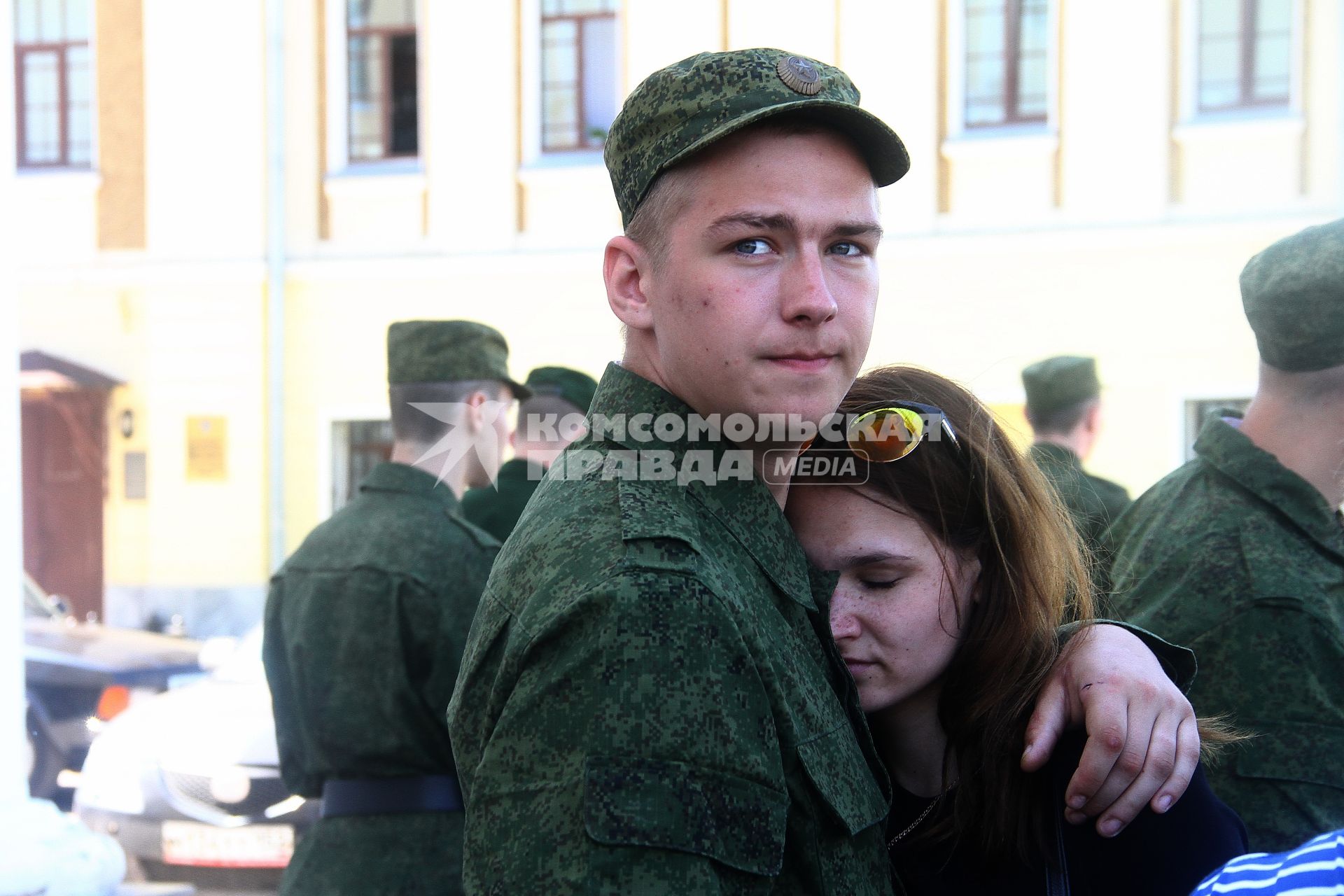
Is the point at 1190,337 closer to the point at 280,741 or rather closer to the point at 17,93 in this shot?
the point at 280,741

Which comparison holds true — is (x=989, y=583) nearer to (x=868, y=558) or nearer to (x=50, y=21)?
(x=868, y=558)

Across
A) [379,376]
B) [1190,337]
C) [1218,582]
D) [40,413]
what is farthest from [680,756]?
[40,413]

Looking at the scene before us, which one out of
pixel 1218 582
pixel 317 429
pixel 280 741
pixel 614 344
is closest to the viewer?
pixel 1218 582

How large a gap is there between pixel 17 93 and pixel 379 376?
4548 mm

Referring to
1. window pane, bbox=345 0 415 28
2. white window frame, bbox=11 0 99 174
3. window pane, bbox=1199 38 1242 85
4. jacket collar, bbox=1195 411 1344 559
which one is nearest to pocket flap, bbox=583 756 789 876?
jacket collar, bbox=1195 411 1344 559

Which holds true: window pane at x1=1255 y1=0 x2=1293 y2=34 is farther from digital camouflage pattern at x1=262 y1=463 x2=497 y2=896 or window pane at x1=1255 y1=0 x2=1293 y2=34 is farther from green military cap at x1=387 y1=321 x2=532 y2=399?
digital camouflage pattern at x1=262 y1=463 x2=497 y2=896

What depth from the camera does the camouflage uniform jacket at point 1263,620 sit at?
6.63ft

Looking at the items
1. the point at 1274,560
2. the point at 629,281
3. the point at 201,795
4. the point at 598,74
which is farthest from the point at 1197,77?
the point at 629,281

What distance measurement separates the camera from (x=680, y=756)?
3.68 ft

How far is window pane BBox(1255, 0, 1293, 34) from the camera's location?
34.9 feet

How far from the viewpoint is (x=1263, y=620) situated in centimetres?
207

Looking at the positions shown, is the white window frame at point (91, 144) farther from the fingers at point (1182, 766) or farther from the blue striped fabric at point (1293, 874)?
the blue striped fabric at point (1293, 874)

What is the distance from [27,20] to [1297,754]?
555 inches

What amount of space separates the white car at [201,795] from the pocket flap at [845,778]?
11.9 ft
